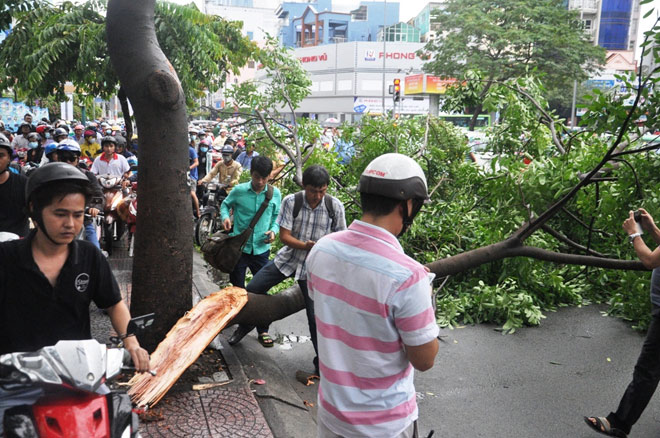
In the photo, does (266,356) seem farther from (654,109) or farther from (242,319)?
(654,109)

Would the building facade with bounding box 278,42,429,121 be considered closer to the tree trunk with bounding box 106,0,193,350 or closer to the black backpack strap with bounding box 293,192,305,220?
the black backpack strap with bounding box 293,192,305,220

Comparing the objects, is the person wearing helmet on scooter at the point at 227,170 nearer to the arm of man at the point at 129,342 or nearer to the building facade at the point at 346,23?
the arm of man at the point at 129,342

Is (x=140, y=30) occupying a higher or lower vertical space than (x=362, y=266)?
higher

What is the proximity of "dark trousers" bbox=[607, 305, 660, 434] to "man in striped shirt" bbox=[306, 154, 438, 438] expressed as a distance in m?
2.58

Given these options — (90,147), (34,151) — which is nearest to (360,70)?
(90,147)

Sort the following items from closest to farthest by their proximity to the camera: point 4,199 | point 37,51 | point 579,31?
point 4,199
point 37,51
point 579,31

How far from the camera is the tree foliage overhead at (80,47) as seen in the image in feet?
40.1

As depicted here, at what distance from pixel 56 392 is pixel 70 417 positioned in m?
0.12

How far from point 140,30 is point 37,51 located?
28.2 ft

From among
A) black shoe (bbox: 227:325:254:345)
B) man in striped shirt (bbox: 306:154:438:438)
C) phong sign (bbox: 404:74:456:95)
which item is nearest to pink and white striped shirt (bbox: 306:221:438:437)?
man in striped shirt (bbox: 306:154:438:438)

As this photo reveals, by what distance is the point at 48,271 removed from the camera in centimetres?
261

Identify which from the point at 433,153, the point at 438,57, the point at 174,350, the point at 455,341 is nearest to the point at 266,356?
the point at 174,350

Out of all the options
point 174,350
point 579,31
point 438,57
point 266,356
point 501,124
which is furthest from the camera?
point 438,57

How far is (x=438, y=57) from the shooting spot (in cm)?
3525
